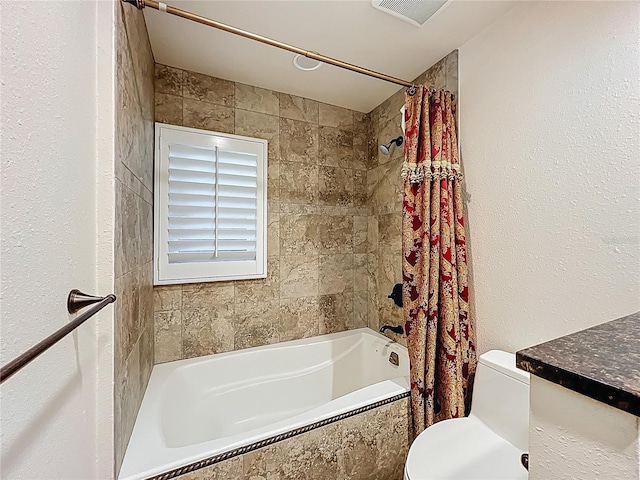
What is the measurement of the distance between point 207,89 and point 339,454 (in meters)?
2.24

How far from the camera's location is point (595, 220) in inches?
41.0

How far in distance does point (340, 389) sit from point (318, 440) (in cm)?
89

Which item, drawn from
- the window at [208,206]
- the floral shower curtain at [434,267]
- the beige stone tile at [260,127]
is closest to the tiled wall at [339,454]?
the floral shower curtain at [434,267]

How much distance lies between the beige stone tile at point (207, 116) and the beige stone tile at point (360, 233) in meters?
1.21

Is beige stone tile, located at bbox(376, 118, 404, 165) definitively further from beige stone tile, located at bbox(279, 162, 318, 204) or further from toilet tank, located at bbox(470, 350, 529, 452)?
toilet tank, located at bbox(470, 350, 529, 452)

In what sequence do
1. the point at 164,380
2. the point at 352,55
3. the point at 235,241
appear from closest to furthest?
the point at 164,380 → the point at 352,55 → the point at 235,241

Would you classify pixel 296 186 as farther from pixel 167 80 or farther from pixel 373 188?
pixel 167 80

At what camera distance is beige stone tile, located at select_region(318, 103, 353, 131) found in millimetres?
2238

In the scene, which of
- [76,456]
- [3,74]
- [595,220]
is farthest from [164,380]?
[595,220]

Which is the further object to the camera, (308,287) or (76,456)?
(308,287)

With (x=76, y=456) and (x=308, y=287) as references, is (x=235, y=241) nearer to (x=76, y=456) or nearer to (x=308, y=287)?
(x=308, y=287)

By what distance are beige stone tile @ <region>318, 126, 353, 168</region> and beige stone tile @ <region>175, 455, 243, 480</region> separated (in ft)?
6.25

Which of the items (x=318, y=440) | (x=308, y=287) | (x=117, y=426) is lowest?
(x=318, y=440)

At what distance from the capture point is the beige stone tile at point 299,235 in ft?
6.84
